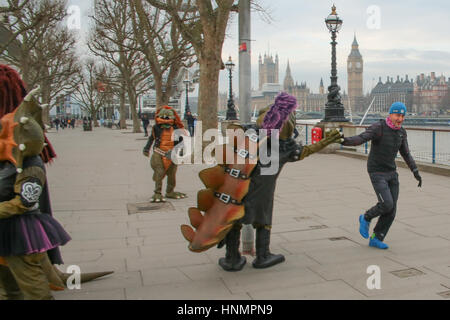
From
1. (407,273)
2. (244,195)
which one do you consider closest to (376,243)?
(407,273)

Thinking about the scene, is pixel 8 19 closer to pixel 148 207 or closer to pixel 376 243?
pixel 148 207

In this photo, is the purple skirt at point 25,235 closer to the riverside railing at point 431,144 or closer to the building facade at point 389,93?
the riverside railing at point 431,144

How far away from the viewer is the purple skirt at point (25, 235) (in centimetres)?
344

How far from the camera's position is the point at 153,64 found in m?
24.8

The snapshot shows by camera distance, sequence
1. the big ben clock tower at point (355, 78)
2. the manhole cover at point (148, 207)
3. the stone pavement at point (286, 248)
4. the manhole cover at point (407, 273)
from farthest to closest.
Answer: the big ben clock tower at point (355, 78) → the manhole cover at point (148, 207) → the manhole cover at point (407, 273) → the stone pavement at point (286, 248)

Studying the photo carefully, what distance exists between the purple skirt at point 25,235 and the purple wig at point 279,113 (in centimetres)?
228

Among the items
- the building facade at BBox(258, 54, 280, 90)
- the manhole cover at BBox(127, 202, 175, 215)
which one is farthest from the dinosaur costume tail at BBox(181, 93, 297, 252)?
the building facade at BBox(258, 54, 280, 90)

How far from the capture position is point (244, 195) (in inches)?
176

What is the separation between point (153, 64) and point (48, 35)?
11.1 metres

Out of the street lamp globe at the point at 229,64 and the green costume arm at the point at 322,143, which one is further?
the street lamp globe at the point at 229,64

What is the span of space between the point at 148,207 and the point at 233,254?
12.8 ft

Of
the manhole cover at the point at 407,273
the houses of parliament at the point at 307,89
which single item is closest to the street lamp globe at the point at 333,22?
the manhole cover at the point at 407,273
